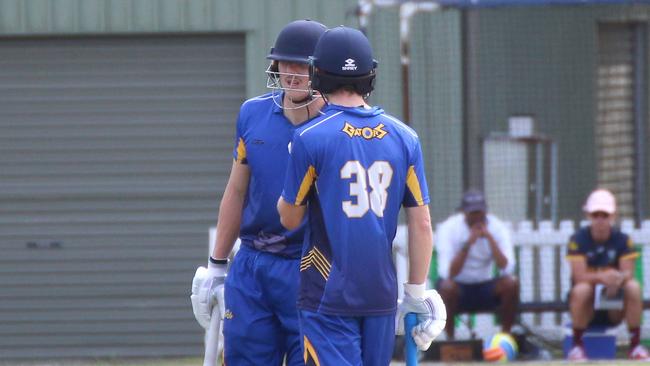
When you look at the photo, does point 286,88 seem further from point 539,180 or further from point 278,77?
point 539,180

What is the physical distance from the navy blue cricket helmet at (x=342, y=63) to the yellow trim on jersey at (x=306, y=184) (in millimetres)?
301

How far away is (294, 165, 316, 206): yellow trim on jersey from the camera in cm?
440

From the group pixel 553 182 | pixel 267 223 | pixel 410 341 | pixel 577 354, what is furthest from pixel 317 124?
pixel 553 182

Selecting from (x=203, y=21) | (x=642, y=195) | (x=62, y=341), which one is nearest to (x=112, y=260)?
(x=62, y=341)

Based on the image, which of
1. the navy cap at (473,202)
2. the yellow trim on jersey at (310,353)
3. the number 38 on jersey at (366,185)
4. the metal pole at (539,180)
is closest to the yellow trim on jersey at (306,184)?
the number 38 on jersey at (366,185)

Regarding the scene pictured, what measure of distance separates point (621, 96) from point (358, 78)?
8552 millimetres

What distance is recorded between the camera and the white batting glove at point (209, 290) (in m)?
5.36

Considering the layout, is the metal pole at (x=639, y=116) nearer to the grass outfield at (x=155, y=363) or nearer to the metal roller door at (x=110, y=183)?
the grass outfield at (x=155, y=363)

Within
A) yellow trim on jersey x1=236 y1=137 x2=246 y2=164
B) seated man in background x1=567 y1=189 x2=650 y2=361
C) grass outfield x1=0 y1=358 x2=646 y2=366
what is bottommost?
grass outfield x1=0 y1=358 x2=646 y2=366

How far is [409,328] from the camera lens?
4695 millimetres

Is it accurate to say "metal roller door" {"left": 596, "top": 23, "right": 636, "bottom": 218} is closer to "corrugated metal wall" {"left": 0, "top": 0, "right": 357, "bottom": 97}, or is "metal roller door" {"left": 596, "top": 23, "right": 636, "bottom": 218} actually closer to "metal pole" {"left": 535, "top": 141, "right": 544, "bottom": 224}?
"metal pole" {"left": 535, "top": 141, "right": 544, "bottom": 224}

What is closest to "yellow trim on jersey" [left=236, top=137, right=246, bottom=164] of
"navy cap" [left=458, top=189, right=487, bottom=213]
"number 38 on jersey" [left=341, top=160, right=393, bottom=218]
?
"number 38 on jersey" [left=341, top=160, right=393, bottom=218]

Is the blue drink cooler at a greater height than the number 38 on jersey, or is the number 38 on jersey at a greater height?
the number 38 on jersey

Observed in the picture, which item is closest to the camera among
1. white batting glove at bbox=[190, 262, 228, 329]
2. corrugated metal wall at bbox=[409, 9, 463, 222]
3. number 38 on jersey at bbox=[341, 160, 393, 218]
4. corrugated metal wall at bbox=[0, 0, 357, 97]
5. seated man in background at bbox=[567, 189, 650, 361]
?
number 38 on jersey at bbox=[341, 160, 393, 218]
